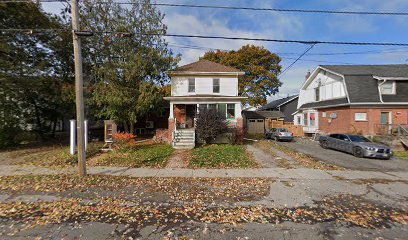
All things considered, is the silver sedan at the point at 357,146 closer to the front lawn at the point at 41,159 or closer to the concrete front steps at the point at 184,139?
the concrete front steps at the point at 184,139

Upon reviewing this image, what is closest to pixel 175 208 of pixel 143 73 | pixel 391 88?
pixel 143 73

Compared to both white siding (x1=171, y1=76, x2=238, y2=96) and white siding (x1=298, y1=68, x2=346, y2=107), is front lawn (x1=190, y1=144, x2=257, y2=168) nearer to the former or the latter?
white siding (x1=171, y1=76, x2=238, y2=96)

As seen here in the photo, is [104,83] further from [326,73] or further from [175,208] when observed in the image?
[326,73]

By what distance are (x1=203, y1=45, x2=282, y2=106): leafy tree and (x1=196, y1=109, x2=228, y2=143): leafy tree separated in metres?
19.0

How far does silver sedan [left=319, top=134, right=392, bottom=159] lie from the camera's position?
36.1 feet

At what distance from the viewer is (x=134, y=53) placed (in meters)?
15.7

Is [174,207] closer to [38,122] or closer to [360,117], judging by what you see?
[38,122]

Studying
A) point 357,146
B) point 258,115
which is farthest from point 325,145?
point 258,115

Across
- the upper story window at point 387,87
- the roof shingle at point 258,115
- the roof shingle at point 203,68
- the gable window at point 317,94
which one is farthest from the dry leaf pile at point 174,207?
the roof shingle at point 258,115

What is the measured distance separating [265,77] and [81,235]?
107 feet

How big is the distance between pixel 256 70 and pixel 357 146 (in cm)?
2213

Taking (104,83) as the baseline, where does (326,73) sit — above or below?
above

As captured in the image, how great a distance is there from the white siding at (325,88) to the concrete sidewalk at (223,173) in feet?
42.2

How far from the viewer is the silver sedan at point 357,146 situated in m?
11.0
